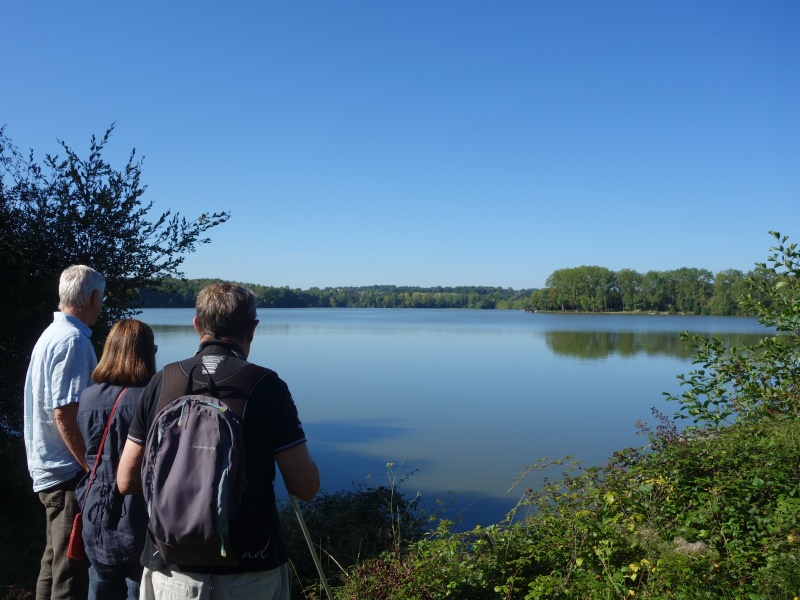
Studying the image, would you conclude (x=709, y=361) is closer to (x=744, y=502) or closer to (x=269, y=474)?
(x=744, y=502)

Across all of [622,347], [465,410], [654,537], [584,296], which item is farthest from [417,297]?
[654,537]

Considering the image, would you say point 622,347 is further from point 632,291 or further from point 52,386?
point 632,291

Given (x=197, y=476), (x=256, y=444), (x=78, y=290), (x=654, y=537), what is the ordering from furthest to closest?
1. (x=654, y=537)
2. (x=78, y=290)
3. (x=256, y=444)
4. (x=197, y=476)

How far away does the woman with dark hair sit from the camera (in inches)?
101

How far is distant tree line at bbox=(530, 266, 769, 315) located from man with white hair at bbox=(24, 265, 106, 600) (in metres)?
56.3

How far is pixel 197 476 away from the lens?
1.93 m

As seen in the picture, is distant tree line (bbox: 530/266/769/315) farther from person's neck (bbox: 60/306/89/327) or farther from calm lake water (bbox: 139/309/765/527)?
person's neck (bbox: 60/306/89/327)

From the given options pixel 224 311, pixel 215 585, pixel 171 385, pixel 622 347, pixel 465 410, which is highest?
pixel 224 311

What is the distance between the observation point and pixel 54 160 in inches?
252

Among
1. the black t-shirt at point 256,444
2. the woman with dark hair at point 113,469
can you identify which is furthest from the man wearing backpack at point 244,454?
the woman with dark hair at point 113,469

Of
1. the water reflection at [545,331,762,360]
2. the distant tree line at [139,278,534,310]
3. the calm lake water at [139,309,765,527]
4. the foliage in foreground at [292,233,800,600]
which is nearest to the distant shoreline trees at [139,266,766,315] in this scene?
the distant tree line at [139,278,534,310]

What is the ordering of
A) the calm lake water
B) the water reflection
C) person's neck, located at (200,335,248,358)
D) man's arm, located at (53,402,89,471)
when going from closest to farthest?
person's neck, located at (200,335,248,358) → man's arm, located at (53,402,89,471) → the calm lake water → the water reflection

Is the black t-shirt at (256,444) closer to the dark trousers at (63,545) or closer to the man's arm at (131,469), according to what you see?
the man's arm at (131,469)

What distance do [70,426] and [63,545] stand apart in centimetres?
57
